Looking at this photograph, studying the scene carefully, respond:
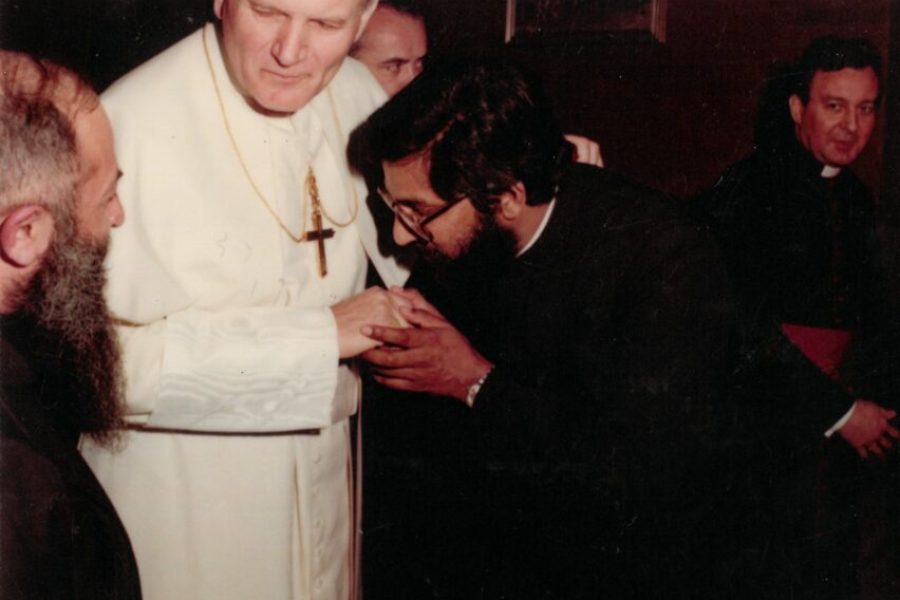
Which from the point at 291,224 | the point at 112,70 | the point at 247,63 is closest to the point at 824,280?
the point at 291,224

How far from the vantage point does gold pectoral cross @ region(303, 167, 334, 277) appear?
2254mm

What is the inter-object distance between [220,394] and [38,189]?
2.02ft

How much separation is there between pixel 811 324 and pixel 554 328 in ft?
3.46

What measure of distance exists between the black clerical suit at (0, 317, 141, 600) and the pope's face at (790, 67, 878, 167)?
250cm

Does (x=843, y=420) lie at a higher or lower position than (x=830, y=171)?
lower

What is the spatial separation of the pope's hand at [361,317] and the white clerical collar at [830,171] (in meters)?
1.64

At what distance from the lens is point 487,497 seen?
8.96ft

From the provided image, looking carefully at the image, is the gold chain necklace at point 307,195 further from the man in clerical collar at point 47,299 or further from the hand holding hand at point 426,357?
the man in clerical collar at point 47,299

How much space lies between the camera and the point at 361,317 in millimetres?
2080

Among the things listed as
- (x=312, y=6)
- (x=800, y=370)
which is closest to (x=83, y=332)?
(x=312, y=6)

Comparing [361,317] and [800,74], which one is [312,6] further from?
[800,74]

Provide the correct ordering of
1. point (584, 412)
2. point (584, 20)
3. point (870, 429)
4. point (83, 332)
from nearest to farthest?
point (83, 332), point (584, 412), point (870, 429), point (584, 20)

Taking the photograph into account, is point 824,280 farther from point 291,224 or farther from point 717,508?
point 291,224

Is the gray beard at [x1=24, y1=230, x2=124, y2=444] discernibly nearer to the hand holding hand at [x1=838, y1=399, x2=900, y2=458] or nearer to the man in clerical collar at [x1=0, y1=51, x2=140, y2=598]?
the man in clerical collar at [x1=0, y1=51, x2=140, y2=598]
